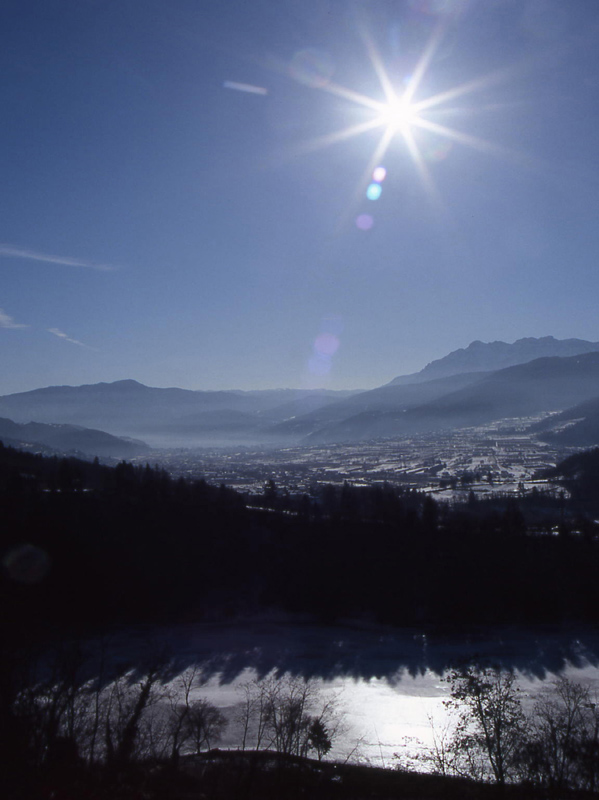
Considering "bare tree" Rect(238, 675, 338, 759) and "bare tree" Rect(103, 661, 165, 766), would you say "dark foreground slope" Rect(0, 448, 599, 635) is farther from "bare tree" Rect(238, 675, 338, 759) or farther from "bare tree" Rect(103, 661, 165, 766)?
"bare tree" Rect(238, 675, 338, 759)

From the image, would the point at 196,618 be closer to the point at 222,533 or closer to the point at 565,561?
the point at 222,533

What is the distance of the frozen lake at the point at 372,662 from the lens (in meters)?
24.2

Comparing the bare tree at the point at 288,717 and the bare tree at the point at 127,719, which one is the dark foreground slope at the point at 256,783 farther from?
the bare tree at the point at 127,719

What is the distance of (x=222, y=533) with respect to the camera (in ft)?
158

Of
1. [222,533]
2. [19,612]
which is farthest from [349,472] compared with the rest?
[19,612]

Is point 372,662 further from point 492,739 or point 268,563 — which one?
point 492,739

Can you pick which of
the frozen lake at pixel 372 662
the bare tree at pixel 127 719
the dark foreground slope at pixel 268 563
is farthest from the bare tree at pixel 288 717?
the dark foreground slope at pixel 268 563

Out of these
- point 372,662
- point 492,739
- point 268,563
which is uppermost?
point 268,563

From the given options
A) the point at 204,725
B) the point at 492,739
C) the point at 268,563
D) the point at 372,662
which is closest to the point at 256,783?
the point at 204,725

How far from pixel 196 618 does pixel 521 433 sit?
17319 centimetres

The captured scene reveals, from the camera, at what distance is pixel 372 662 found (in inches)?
1270

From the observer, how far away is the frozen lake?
79.3ft

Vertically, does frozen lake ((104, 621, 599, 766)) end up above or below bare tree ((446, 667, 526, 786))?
below

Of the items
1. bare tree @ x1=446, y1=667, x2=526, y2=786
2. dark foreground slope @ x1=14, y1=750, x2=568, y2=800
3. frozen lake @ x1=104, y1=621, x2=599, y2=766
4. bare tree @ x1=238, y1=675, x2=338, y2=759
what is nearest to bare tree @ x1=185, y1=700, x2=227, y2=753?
frozen lake @ x1=104, y1=621, x2=599, y2=766
